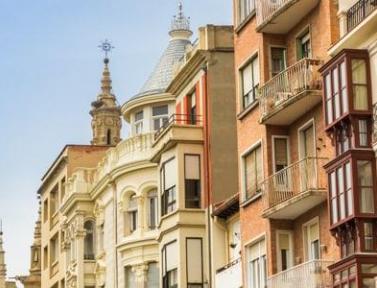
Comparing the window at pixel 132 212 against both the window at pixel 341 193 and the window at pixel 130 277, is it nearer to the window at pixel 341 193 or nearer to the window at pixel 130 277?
the window at pixel 130 277

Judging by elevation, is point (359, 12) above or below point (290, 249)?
above

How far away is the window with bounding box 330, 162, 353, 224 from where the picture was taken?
40.1m

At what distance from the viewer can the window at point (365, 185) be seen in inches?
A: 1566

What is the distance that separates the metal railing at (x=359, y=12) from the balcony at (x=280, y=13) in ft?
9.07

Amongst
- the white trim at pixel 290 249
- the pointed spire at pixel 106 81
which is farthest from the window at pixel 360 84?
the pointed spire at pixel 106 81

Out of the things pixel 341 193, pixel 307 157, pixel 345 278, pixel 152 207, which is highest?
pixel 152 207

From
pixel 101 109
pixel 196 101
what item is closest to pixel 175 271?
pixel 196 101

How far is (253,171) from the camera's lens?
4859cm

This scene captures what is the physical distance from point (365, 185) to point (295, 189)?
5.16 metres

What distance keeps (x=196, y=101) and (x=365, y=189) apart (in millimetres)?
20115

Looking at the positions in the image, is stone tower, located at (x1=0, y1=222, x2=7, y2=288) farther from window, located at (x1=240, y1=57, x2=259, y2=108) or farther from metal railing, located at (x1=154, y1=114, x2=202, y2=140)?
window, located at (x1=240, y1=57, x2=259, y2=108)

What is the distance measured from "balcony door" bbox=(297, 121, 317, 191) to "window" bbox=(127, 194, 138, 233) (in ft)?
69.9

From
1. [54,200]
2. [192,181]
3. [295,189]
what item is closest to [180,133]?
[192,181]

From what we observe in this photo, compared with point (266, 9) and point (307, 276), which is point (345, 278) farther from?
point (266, 9)
